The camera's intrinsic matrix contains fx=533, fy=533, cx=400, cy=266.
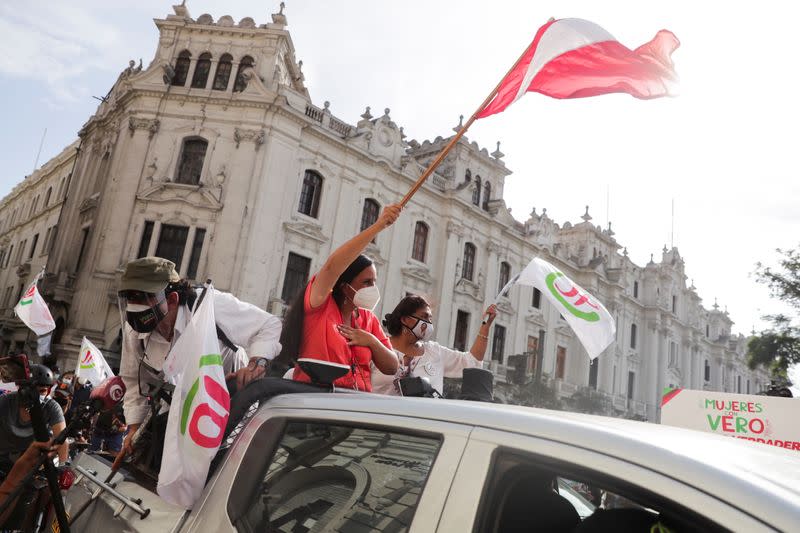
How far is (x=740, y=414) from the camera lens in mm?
5605

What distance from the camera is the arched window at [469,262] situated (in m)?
25.4

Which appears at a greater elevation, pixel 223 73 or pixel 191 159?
pixel 223 73

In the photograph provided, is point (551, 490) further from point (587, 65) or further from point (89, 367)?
point (89, 367)

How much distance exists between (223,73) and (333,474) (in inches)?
815

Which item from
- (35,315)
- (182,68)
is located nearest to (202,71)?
(182,68)

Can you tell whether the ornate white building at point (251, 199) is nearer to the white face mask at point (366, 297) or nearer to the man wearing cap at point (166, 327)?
the man wearing cap at point (166, 327)

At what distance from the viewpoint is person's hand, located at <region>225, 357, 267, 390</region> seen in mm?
2652

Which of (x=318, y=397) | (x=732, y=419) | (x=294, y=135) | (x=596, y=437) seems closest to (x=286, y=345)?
(x=318, y=397)

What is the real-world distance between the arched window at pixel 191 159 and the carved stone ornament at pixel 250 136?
4.15 ft

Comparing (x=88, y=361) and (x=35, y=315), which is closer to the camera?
(x=88, y=361)

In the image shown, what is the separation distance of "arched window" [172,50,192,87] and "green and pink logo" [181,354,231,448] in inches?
795

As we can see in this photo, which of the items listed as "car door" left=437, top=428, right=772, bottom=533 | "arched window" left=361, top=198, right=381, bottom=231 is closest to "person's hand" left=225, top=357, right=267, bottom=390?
"car door" left=437, top=428, right=772, bottom=533

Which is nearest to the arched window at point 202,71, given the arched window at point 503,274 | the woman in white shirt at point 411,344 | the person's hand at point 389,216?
the arched window at point 503,274

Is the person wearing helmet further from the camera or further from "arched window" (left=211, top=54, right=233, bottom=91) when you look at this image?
"arched window" (left=211, top=54, right=233, bottom=91)
